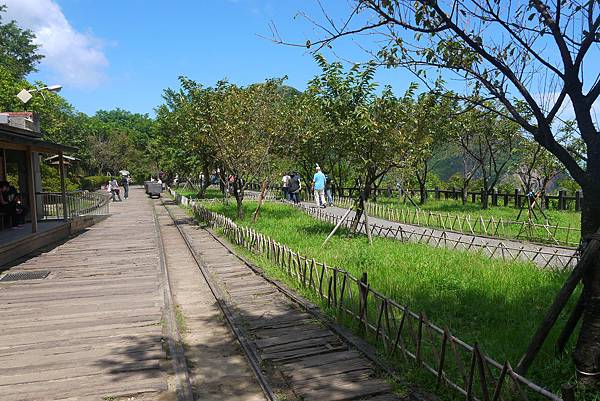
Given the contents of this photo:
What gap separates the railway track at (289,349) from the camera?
14.6 feet

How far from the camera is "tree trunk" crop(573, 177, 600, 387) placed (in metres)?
3.66

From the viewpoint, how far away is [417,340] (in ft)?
15.0

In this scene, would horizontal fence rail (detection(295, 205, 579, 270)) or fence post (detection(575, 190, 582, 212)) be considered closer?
horizontal fence rail (detection(295, 205, 579, 270))

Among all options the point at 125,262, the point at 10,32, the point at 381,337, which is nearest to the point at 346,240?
the point at 125,262

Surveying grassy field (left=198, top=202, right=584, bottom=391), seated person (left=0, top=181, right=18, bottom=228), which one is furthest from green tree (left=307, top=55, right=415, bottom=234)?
seated person (left=0, top=181, right=18, bottom=228)

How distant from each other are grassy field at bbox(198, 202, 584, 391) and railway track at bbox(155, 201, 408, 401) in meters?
1.05

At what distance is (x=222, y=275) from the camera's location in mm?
9766

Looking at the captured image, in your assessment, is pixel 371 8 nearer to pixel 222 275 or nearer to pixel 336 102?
pixel 222 275

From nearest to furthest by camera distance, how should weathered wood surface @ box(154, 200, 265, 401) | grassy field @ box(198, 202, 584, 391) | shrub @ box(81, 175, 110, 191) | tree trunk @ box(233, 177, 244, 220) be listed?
weathered wood surface @ box(154, 200, 265, 401)
grassy field @ box(198, 202, 584, 391)
tree trunk @ box(233, 177, 244, 220)
shrub @ box(81, 175, 110, 191)

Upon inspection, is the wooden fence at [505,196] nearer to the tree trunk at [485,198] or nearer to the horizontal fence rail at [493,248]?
the tree trunk at [485,198]

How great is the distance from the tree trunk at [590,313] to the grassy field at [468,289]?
1.40ft

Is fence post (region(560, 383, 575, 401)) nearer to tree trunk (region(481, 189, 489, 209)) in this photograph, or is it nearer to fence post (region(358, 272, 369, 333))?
fence post (region(358, 272, 369, 333))

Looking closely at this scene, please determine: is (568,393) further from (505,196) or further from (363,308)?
(505,196)

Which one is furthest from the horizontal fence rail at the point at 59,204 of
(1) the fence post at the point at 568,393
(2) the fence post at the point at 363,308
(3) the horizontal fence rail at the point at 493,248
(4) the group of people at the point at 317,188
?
(1) the fence post at the point at 568,393
